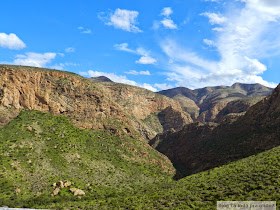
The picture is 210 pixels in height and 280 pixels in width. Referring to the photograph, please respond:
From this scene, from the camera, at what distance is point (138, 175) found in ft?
210

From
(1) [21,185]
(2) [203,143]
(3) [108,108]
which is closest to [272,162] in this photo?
(1) [21,185]

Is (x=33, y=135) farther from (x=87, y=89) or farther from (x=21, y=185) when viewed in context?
(x=87, y=89)

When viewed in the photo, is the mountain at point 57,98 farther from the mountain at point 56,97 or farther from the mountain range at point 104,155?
the mountain range at point 104,155

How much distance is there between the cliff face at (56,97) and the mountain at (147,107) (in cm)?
5615

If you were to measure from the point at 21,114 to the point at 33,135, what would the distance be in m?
10.0

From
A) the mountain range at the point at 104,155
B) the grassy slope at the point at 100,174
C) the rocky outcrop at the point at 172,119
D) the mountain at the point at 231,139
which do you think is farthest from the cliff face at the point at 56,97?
the rocky outcrop at the point at 172,119

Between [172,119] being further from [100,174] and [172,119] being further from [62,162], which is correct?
[62,162]

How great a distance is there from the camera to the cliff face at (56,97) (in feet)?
214

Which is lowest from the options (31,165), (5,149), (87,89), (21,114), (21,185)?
(21,185)

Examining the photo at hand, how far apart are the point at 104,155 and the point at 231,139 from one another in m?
43.2

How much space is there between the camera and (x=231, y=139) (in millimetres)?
70750

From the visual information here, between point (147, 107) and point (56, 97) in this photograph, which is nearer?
point (56, 97)

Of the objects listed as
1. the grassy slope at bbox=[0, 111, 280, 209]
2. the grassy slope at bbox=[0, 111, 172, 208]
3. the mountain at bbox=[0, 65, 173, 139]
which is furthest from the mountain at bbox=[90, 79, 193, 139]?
the grassy slope at bbox=[0, 111, 172, 208]

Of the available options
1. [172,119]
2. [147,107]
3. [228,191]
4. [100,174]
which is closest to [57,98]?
[100,174]
